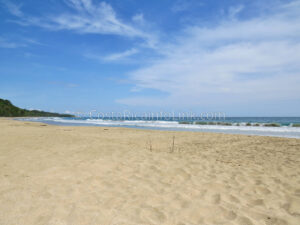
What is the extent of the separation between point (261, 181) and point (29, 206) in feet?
15.3

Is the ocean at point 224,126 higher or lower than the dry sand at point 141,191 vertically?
higher

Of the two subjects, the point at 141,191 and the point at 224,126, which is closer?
the point at 141,191

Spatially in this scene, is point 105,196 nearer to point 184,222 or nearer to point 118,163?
point 184,222

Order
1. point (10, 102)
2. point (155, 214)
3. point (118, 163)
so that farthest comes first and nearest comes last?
point (10, 102) → point (118, 163) → point (155, 214)

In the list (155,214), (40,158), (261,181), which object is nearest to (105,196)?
(155,214)

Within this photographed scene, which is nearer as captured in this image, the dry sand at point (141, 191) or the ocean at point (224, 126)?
the dry sand at point (141, 191)

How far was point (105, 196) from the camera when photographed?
3512mm

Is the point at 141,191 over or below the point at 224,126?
below

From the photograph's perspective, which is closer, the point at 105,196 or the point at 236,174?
the point at 105,196

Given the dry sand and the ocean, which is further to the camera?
the ocean

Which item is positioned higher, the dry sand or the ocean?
the ocean

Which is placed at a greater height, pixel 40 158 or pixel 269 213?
pixel 40 158

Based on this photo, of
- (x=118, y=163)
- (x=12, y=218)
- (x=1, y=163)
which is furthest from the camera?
(x=118, y=163)

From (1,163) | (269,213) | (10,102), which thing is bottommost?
(269,213)
